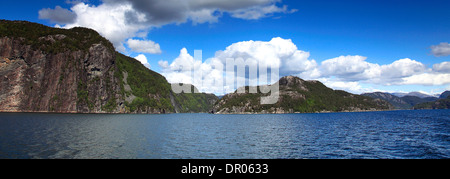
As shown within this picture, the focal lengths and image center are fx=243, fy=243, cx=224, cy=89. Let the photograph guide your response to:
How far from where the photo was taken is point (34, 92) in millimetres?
193375

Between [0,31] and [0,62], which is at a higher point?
[0,31]
